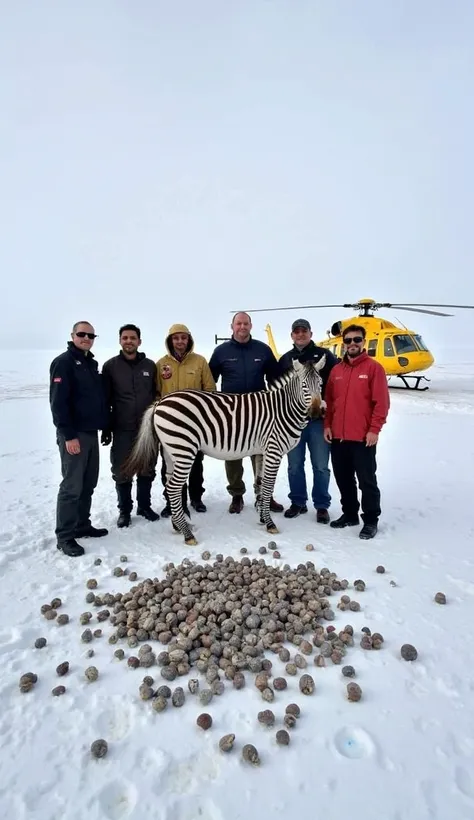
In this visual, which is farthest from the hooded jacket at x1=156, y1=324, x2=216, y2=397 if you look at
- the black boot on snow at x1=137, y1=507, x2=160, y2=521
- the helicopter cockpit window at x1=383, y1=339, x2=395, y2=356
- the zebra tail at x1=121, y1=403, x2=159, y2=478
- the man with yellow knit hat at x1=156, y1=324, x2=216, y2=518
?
the helicopter cockpit window at x1=383, y1=339, x2=395, y2=356

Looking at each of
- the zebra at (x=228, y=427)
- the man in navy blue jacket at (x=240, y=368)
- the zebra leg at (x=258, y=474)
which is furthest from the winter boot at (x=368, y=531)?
the zebra leg at (x=258, y=474)

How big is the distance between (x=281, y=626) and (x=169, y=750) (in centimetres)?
110

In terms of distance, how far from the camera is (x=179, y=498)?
454cm

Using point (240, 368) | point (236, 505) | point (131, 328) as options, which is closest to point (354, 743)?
point (236, 505)

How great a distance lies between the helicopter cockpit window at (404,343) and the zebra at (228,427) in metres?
12.9

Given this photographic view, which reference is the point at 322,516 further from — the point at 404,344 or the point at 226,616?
the point at 404,344

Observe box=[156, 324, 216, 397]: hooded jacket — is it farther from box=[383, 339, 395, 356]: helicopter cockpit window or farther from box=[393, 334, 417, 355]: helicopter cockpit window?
box=[393, 334, 417, 355]: helicopter cockpit window

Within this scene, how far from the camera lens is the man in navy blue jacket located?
532cm

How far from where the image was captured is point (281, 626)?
2.88 metres

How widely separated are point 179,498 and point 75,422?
138 cm

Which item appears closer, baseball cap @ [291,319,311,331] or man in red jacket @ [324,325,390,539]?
man in red jacket @ [324,325,390,539]

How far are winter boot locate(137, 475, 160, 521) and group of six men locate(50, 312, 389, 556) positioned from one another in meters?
0.01

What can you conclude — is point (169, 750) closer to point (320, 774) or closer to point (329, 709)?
point (320, 774)

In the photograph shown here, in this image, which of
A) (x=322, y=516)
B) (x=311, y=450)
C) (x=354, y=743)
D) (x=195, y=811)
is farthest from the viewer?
(x=311, y=450)
